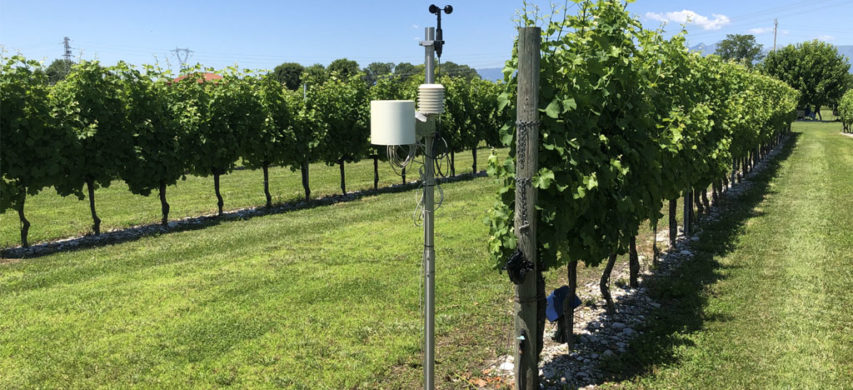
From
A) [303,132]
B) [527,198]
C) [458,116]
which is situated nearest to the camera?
[527,198]

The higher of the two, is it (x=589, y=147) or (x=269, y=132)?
(x=269, y=132)

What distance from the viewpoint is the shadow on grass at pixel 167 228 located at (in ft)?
43.5

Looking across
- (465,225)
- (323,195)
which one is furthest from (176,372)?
(323,195)

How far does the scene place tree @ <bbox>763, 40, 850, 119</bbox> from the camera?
66250mm

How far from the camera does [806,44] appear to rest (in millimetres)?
68438

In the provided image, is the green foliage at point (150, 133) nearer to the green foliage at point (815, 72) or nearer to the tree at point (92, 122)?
the tree at point (92, 122)

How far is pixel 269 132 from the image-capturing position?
18625 millimetres

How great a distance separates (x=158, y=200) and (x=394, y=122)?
1869 centimetres

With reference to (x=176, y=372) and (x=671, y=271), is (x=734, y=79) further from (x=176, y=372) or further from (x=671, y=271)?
(x=176, y=372)

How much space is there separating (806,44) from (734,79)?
6624 centimetres

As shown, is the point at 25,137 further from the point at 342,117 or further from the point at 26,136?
the point at 342,117

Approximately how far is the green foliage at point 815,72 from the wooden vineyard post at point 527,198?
74707 mm

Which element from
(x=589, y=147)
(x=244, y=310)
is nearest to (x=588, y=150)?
(x=589, y=147)

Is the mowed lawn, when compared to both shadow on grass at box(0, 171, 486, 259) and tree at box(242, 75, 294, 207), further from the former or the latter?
tree at box(242, 75, 294, 207)
